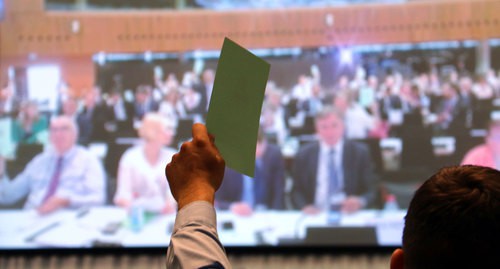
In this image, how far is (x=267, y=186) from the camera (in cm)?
287

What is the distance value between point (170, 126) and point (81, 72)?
545 millimetres

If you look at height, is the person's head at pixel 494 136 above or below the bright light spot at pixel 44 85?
below

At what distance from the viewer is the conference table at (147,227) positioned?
2.82m

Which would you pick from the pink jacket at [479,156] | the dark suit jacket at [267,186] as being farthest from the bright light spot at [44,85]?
the pink jacket at [479,156]

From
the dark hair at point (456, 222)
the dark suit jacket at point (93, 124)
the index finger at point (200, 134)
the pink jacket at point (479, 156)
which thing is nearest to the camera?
the dark hair at point (456, 222)

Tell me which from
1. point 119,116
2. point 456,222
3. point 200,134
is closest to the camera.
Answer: point 456,222

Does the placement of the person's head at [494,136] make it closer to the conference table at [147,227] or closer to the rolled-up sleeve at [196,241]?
the conference table at [147,227]

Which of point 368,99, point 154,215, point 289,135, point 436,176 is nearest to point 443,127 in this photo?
point 368,99

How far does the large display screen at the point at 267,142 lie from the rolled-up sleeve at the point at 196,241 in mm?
2116

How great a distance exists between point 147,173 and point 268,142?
2.12ft

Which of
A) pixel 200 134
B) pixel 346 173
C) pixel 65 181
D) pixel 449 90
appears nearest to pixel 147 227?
pixel 65 181

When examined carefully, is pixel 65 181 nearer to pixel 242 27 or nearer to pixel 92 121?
pixel 92 121

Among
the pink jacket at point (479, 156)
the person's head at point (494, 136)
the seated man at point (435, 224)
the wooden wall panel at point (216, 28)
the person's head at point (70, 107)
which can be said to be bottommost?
the pink jacket at point (479, 156)

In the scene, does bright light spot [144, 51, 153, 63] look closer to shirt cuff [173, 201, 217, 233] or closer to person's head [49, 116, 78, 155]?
person's head [49, 116, 78, 155]
